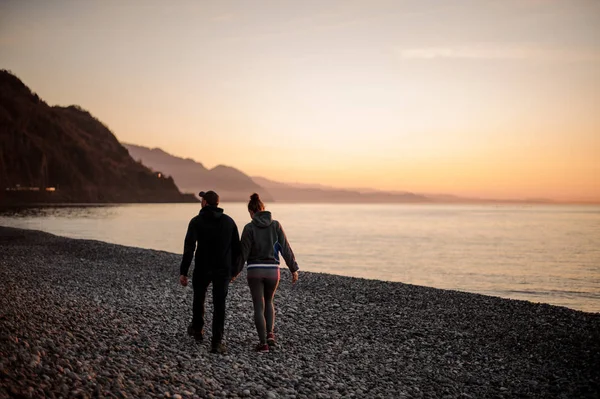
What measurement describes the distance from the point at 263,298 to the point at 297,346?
204 cm

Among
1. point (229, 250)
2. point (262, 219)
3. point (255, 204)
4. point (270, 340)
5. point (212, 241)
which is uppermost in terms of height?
point (255, 204)

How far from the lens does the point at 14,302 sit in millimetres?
11648

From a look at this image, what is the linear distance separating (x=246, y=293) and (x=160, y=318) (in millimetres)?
4827

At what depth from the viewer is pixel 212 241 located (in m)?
9.02

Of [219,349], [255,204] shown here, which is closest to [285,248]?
[255,204]

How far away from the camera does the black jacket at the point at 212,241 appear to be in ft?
29.5

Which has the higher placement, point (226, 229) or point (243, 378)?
point (226, 229)

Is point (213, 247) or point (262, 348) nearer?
point (213, 247)

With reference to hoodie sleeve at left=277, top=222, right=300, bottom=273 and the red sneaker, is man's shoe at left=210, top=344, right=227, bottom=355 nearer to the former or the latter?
the red sneaker

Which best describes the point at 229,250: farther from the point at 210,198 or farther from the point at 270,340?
the point at 270,340

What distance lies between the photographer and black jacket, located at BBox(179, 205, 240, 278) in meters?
9.00

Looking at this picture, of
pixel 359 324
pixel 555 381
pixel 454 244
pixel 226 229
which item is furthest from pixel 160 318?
pixel 454 244

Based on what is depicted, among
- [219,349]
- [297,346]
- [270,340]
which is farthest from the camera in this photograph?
[297,346]

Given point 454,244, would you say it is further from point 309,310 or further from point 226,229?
point 226,229
